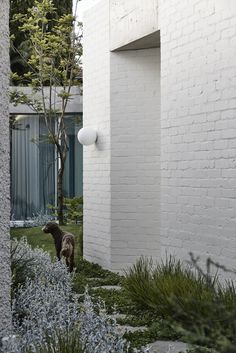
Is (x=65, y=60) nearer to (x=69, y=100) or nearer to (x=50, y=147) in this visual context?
(x=69, y=100)

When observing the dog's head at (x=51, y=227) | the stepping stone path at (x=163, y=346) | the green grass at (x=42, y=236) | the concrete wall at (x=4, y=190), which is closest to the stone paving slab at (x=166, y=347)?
the stepping stone path at (x=163, y=346)

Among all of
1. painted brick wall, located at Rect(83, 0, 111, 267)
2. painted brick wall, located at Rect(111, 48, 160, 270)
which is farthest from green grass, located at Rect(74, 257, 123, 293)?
painted brick wall, located at Rect(111, 48, 160, 270)

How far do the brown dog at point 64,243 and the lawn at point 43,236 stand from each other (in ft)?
5.83

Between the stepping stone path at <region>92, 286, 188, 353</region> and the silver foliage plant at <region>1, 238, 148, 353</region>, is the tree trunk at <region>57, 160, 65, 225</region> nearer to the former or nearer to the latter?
the silver foliage plant at <region>1, 238, 148, 353</region>

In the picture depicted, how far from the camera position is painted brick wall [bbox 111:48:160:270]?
26.1ft

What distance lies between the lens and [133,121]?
8.05 m

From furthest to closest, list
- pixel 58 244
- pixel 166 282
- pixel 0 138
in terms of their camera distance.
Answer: pixel 58 244 → pixel 166 282 → pixel 0 138

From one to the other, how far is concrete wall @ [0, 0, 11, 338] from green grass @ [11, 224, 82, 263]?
17.6 feet

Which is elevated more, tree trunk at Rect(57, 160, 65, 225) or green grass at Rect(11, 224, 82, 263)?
tree trunk at Rect(57, 160, 65, 225)

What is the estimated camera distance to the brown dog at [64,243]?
23.8 ft

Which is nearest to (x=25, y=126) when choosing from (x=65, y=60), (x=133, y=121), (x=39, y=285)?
(x=65, y=60)

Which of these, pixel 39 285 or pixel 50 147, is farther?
pixel 50 147

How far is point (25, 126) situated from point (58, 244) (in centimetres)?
653

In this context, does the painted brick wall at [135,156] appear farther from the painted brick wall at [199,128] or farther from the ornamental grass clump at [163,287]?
the ornamental grass clump at [163,287]
